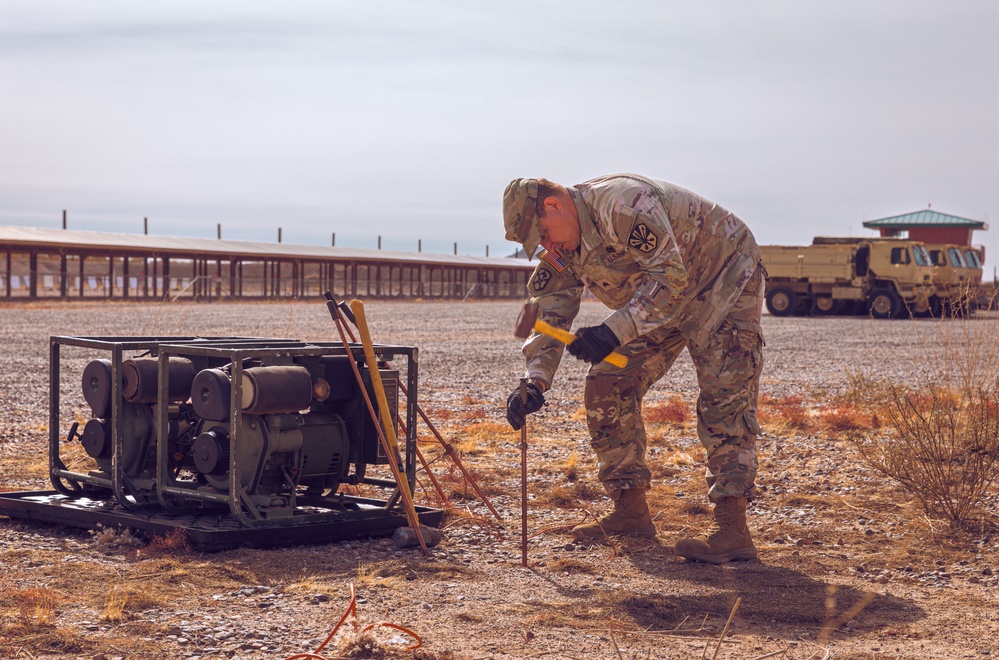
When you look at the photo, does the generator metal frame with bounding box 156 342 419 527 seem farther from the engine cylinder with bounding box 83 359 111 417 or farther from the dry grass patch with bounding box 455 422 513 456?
the dry grass patch with bounding box 455 422 513 456

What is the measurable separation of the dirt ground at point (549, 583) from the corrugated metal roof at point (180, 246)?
34809mm

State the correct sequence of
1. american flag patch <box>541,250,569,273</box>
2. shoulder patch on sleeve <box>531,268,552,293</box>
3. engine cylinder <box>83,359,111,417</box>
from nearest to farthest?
american flag patch <box>541,250,569,273</box> < shoulder patch on sleeve <box>531,268,552,293</box> < engine cylinder <box>83,359,111,417</box>

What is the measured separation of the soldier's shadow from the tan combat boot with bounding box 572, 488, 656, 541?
0.45 metres

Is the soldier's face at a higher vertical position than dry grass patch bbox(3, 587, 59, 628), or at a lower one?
higher

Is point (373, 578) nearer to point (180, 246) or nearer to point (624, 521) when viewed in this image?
point (624, 521)

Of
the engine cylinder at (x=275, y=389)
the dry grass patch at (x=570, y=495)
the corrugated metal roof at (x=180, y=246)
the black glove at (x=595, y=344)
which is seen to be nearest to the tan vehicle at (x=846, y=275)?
the corrugated metal roof at (x=180, y=246)

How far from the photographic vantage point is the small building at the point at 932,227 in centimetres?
5806

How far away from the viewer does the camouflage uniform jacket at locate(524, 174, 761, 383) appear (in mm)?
4258

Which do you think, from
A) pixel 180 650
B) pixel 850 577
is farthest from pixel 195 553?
pixel 850 577

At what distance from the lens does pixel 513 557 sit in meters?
4.69

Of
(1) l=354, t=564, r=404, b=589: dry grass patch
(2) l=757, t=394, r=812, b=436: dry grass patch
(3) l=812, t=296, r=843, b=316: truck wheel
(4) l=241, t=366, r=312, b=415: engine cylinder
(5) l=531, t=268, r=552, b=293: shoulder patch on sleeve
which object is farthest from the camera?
(3) l=812, t=296, r=843, b=316: truck wheel

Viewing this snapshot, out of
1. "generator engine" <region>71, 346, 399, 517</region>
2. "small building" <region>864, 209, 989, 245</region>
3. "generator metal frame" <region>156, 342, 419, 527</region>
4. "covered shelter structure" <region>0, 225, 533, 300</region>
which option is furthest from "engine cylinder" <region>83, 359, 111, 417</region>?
"small building" <region>864, 209, 989, 245</region>

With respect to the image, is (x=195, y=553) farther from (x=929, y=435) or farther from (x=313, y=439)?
(x=929, y=435)

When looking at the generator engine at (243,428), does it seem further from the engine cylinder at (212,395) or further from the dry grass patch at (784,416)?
the dry grass patch at (784,416)
